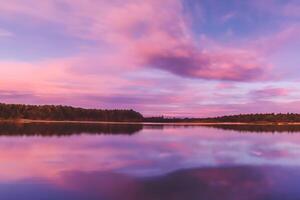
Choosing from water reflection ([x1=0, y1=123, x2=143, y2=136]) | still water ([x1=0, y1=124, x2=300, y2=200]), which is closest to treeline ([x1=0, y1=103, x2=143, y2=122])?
water reflection ([x1=0, y1=123, x2=143, y2=136])

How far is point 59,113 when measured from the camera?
120 metres

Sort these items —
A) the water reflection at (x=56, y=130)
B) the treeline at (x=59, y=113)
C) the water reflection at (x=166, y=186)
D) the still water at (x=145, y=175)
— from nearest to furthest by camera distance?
the water reflection at (x=166, y=186) → the still water at (x=145, y=175) → the water reflection at (x=56, y=130) → the treeline at (x=59, y=113)

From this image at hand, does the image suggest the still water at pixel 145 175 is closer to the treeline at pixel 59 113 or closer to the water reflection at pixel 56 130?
the water reflection at pixel 56 130

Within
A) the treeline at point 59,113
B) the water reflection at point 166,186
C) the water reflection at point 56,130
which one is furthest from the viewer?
the treeline at point 59,113

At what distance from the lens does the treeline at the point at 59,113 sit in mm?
114238

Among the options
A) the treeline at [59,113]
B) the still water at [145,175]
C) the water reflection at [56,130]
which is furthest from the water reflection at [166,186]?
the treeline at [59,113]

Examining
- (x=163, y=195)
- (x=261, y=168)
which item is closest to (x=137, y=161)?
(x=261, y=168)

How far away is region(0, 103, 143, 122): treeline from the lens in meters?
114

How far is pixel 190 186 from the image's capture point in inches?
534

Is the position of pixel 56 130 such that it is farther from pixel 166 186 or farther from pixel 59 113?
pixel 59 113

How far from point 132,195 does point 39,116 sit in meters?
110

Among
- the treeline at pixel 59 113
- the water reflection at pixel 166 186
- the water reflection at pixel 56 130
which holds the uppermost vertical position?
the treeline at pixel 59 113

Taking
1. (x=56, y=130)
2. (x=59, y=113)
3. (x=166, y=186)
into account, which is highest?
(x=59, y=113)

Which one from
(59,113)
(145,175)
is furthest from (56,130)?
(59,113)
